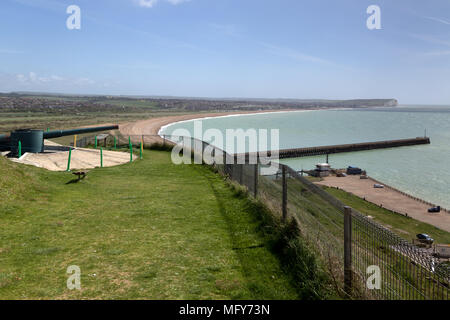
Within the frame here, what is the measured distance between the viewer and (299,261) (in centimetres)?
570

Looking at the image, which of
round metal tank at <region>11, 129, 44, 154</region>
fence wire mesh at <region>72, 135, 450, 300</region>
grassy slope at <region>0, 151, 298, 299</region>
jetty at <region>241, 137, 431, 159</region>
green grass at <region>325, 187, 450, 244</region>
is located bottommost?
green grass at <region>325, 187, 450, 244</region>

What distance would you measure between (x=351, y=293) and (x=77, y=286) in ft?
12.3

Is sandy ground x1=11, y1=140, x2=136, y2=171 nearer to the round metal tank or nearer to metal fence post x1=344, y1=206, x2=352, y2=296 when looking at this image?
the round metal tank

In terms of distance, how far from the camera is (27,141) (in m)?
17.9

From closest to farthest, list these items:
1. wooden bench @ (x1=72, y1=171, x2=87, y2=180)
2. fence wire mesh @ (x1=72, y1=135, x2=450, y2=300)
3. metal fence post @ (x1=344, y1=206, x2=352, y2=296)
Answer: fence wire mesh @ (x1=72, y1=135, x2=450, y2=300)
metal fence post @ (x1=344, y1=206, x2=352, y2=296)
wooden bench @ (x1=72, y1=171, x2=87, y2=180)

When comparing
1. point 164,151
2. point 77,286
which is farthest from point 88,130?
point 77,286

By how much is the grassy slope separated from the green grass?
22.2 m

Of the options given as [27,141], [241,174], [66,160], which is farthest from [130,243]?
[27,141]

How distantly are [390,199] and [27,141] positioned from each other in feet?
120

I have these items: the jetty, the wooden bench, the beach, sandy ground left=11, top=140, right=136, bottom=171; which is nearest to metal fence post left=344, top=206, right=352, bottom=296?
the wooden bench

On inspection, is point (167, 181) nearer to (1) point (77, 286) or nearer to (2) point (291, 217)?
(2) point (291, 217)

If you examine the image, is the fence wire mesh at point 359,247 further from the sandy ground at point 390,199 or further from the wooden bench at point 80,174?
the sandy ground at point 390,199

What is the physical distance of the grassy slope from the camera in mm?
5152

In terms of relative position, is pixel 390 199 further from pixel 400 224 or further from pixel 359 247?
pixel 359 247
